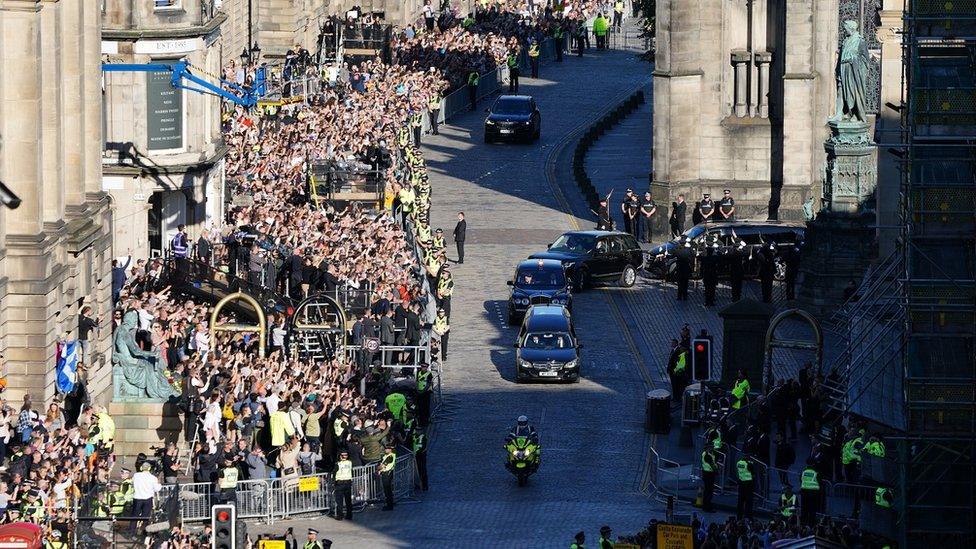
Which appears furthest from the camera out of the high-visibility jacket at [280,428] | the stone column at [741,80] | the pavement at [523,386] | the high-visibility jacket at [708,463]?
the stone column at [741,80]

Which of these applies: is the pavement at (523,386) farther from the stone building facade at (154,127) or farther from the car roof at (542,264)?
the stone building facade at (154,127)

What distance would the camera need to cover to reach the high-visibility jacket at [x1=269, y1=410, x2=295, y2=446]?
47.6 meters

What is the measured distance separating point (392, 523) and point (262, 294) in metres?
11.4

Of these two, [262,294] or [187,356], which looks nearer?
[187,356]

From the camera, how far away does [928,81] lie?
4447 centimetres

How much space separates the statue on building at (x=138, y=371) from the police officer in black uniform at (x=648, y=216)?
79.3 feet

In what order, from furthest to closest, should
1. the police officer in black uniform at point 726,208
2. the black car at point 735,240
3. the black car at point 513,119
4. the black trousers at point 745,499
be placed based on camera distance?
the black car at point 513,119, the police officer in black uniform at point 726,208, the black car at point 735,240, the black trousers at point 745,499

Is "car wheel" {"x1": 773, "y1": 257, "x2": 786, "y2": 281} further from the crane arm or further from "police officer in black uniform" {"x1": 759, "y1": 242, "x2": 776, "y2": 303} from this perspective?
the crane arm

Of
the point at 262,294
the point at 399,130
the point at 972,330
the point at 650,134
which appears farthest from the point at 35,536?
the point at 650,134

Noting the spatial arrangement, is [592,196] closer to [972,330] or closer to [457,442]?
[457,442]

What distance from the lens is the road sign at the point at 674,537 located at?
40.0 metres

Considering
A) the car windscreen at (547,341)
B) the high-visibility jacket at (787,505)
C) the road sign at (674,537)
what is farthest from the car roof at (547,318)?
the road sign at (674,537)

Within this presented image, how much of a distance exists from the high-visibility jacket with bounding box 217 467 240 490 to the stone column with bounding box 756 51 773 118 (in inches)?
1226

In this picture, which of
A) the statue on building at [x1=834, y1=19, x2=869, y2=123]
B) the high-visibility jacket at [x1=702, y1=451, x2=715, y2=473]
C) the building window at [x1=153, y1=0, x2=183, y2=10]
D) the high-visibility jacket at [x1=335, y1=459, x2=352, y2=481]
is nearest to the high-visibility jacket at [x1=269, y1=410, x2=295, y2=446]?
the high-visibility jacket at [x1=335, y1=459, x2=352, y2=481]
